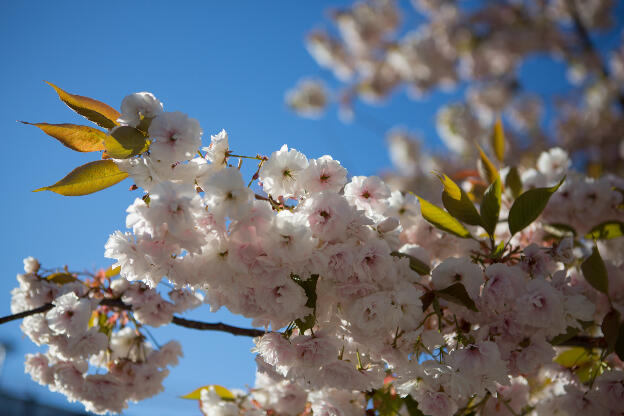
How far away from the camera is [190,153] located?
77 centimetres

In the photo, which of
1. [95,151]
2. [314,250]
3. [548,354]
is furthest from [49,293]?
[548,354]

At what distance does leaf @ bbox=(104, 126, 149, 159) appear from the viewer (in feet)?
2.48

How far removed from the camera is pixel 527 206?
1011 mm

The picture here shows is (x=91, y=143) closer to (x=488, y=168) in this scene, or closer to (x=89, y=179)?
(x=89, y=179)

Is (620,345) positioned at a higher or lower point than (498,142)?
lower

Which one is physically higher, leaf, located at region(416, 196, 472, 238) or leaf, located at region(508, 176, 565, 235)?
leaf, located at region(416, 196, 472, 238)

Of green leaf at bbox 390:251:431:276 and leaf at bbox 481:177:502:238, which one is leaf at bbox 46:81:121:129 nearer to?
green leaf at bbox 390:251:431:276

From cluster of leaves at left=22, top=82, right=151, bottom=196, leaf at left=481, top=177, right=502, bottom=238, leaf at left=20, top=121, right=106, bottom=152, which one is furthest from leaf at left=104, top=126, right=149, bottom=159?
leaf at left=481, top=177, right=502, bottom=238

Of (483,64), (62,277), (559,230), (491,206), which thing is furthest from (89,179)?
(483,64)

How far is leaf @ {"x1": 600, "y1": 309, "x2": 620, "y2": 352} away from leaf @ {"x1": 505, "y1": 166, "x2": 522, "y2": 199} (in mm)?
462

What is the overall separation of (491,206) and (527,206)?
0.07 meters

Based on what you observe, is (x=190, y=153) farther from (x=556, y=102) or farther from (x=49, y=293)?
(x=556, y=102)

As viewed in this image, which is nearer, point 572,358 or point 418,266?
point 418,266

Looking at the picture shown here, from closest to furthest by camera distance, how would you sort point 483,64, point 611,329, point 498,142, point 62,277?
point 611,329 → point 62,277 → point 498,142 → point 483,64
